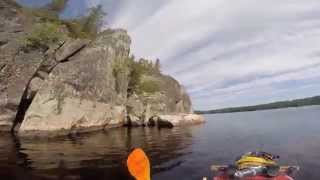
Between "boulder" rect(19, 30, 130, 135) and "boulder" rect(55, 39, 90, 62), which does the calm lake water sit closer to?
"boulder" rect(19, 30, 130, 135)

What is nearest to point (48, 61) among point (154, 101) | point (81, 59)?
point (81, 59)

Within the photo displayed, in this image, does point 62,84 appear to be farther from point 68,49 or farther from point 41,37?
point 41,37

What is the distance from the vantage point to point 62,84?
145 feet

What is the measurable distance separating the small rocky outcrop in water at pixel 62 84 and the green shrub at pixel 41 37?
566 millimetres

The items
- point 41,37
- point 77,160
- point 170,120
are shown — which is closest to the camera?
point 77,160

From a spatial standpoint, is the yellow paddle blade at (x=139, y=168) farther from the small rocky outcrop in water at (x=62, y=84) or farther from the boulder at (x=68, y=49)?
the boulder at (x=68, y=49)

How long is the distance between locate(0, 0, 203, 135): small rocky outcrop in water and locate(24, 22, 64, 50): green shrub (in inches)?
22.3

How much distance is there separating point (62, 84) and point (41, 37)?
7.92m

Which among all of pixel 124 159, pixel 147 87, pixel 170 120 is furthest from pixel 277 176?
pixel 147 87

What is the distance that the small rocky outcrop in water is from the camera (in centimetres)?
4219

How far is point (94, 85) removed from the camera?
47.5 metres

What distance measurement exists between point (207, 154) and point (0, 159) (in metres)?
12.5

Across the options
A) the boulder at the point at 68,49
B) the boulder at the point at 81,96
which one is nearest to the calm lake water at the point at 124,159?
the boulder at the point at 81,96

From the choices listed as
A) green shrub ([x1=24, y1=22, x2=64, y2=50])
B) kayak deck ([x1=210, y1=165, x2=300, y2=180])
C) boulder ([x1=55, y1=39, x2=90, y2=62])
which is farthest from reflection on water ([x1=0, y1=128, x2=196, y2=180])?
green shrub ([x1=24, y1=22, x2=64, y2=50])
